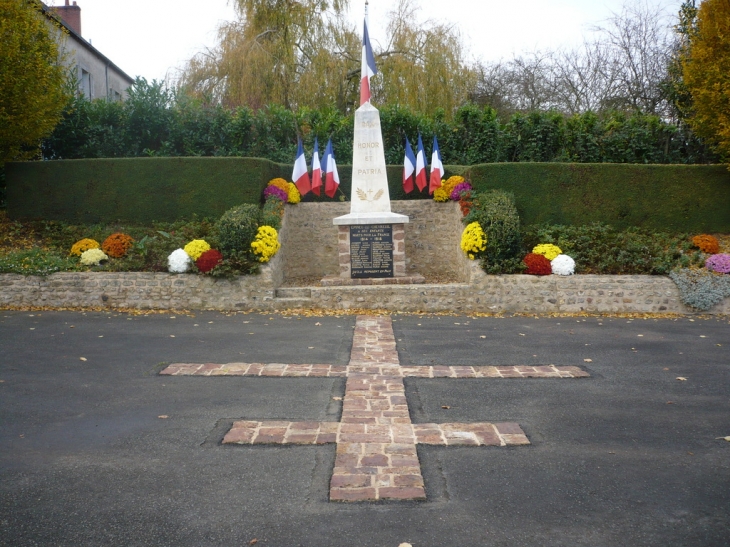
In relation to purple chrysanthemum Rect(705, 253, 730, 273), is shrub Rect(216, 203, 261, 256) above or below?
A: above

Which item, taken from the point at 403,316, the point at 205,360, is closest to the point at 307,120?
the point at 403,316

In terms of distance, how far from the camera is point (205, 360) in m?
6.93

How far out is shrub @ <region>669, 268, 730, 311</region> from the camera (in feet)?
34.3

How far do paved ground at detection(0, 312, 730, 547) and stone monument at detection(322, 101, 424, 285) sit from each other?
4.23 metres

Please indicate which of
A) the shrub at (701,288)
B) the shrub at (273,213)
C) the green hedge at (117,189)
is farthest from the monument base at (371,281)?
the shrub at (701,288)

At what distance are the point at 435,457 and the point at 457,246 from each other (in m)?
10.1

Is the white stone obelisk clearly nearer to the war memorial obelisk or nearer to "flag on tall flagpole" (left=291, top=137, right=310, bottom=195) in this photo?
the war memorial obelisk

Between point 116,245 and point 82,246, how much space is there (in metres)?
0.74

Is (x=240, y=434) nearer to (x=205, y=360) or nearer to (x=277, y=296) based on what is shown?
(x=205, y=360)

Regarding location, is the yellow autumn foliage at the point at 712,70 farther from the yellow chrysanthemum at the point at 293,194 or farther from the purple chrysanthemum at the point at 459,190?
the yellow chrysanthemum at the point at 293,194

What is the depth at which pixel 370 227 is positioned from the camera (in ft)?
39.6

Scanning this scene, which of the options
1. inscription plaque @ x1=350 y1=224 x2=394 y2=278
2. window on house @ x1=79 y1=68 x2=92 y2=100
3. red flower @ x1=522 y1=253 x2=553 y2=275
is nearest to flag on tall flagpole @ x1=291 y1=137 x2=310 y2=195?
inscription plaque @ x1=350 y1=224 x2=394 y2=278

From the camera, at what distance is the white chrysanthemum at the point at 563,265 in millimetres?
10930

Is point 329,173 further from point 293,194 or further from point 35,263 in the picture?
point 35,263
